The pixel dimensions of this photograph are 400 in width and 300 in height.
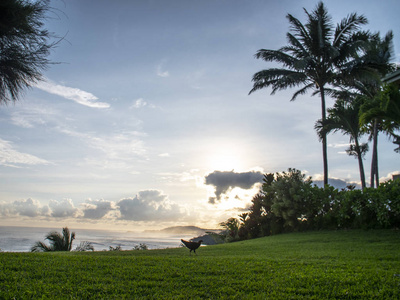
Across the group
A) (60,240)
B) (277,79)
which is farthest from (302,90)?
(60,240)

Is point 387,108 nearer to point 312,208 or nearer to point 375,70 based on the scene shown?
point 312,208

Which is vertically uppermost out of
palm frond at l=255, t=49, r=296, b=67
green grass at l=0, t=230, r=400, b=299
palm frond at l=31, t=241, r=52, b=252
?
palm frond at l=255, t=49, r=296, b=67

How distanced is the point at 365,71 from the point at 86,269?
1914 cm

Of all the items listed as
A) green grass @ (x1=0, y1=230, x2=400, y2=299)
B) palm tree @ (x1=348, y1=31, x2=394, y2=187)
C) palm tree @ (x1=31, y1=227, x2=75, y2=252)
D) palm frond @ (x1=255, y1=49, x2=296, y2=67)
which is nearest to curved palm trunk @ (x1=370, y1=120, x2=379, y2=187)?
palm tree @ (x1=348, y1=31, x2=394, y2=187)

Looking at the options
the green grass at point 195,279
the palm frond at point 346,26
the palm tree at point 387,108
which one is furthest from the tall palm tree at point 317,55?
the green grass at point 195,279

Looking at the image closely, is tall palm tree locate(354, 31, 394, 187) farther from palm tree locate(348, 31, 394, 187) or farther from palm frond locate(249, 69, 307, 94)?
palm frond locate(249, 69, 307, 94)

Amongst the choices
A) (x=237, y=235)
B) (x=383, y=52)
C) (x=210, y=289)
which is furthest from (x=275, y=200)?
(x=383, y=52)

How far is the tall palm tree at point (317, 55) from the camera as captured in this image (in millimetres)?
20016

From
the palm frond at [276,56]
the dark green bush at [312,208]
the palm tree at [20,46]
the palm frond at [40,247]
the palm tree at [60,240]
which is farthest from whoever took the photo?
the palm frond at [276,56]

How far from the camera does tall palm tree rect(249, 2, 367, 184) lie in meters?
20.0

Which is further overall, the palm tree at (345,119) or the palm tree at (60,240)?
the palm tree at (345,119)

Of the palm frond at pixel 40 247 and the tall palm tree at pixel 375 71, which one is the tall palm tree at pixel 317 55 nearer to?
the tall palm tree at pixel 375 71

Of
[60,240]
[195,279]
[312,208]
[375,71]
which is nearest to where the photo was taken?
[195,279]

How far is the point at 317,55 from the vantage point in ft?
67.3
